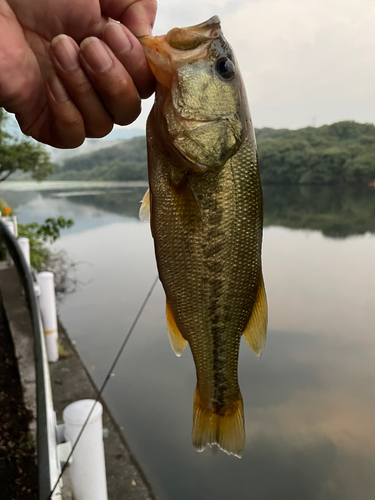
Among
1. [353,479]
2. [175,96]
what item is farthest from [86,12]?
[353,479]

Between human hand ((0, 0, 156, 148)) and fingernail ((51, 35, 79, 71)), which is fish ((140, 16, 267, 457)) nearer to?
human hand ((0, 0, 156, 148))

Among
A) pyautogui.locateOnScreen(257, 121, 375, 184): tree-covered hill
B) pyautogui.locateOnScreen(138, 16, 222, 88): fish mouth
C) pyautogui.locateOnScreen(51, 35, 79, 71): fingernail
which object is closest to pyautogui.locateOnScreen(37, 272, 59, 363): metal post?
pyautogui.locateOnScreen(51, 35, 79, 71): fingernail

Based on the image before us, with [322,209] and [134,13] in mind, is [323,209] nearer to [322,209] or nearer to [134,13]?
[322,209]

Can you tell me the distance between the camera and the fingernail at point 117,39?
3.84ft

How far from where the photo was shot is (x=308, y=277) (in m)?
10.3

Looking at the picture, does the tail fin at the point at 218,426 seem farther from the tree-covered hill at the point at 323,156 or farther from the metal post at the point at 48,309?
the tree-covered hill at the point at 323,156

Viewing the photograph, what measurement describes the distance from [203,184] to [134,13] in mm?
797

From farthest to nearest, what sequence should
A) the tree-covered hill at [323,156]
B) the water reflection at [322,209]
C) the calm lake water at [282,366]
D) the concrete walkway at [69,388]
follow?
the water reflection at [322,209]
the tree-covered hill at [323,156]
the calm lake water at [282,366]
the concrete walkway at [69,388]

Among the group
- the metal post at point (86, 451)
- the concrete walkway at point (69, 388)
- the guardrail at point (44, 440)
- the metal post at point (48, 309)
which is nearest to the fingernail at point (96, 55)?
the guardrail at point (44, 440)

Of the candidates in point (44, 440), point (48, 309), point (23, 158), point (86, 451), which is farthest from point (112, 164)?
point (44, 440)

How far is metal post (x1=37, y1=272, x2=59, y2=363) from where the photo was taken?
4820 millimetres

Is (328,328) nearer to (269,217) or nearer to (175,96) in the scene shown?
(269,217)

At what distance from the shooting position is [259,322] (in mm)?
1320

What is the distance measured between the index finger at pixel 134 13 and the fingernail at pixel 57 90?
0.37 m
